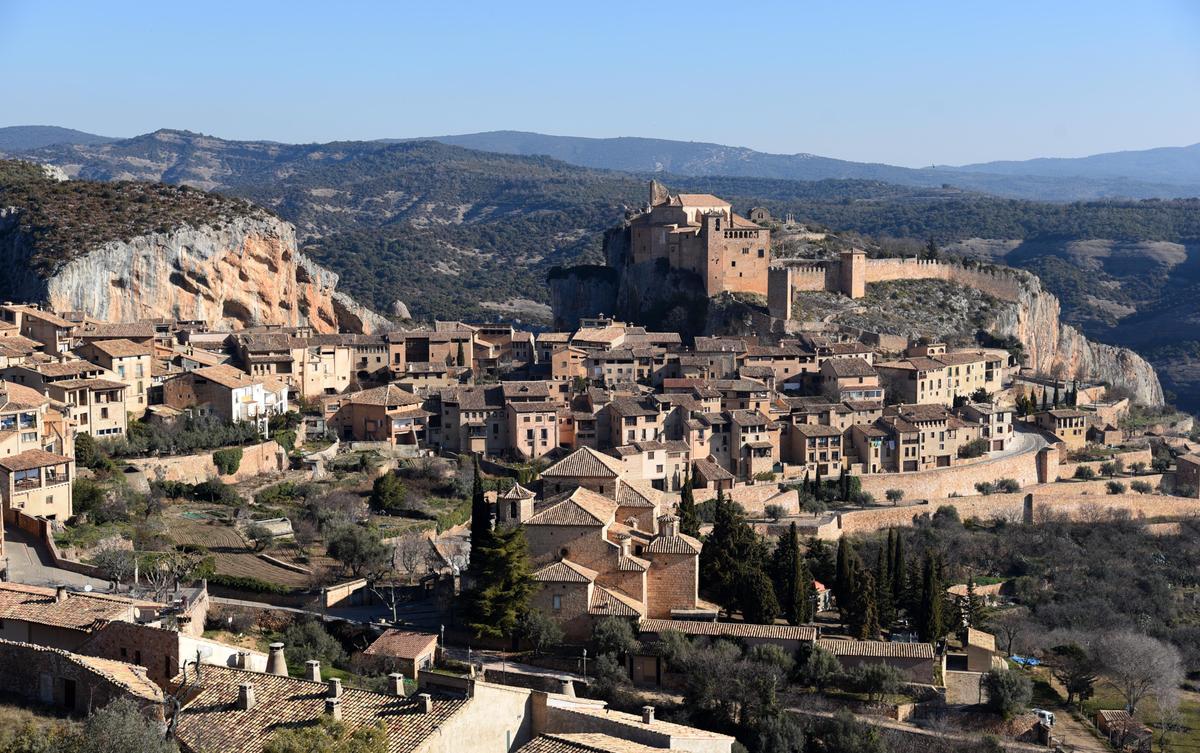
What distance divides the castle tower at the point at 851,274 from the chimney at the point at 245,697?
45.2m

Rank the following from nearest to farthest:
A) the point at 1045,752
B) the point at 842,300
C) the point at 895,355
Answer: the point at 1045,752 → the point at 895,355 → the point at 842,300

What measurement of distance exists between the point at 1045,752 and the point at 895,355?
29.4m

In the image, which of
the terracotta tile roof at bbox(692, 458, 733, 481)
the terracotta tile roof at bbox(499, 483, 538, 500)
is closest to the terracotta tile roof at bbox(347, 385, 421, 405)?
the terracotta tile roof at bbox(692, 458, 733, 481)

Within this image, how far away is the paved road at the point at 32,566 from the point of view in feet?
75.8

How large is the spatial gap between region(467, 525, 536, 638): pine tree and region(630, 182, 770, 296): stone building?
32.9 meters

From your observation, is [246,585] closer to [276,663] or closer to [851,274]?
[276,663]

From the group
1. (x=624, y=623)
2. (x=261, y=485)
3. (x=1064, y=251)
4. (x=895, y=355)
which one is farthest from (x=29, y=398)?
(x=1064, y=251)

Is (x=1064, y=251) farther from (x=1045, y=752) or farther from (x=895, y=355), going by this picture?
(x=1045, y=752)

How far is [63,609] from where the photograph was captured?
58.3 ft

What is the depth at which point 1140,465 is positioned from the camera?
45.0 metres

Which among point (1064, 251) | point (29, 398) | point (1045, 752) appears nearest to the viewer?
point (1045, 752)

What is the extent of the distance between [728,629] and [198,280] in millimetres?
31886

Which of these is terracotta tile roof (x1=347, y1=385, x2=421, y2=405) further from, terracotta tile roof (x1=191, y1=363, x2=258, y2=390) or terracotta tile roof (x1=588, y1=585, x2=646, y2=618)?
terracotta tile roof (x1=588, y1=585, x2=646, y2=618)

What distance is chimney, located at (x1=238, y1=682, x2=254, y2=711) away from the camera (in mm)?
14805
